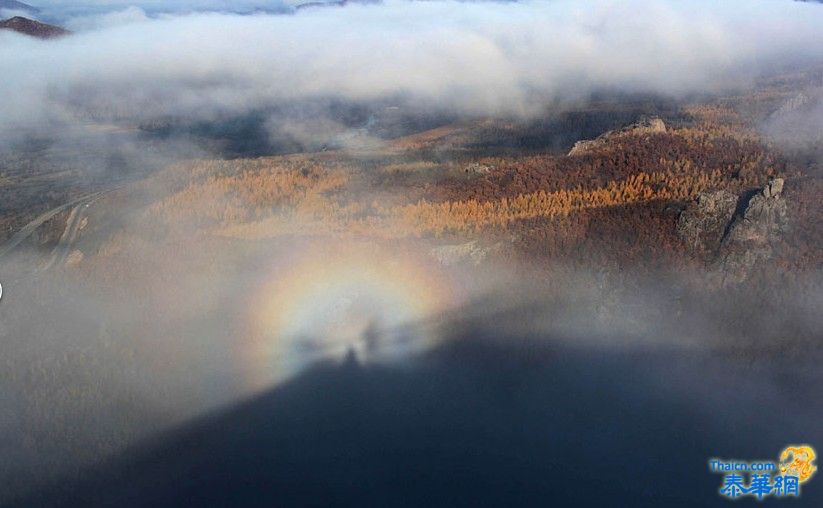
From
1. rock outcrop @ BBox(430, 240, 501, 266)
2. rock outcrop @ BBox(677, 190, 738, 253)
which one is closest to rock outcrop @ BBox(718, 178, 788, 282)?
rock outcrop @ BBox(677, 190, 738, 253)

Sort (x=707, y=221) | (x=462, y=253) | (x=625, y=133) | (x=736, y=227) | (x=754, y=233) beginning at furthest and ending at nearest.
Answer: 1. (x=625, y=133)
2. (x=462, y=253)
3. (x=707, y=221)
4. (x=736, y=227)
5. (x=754, y=233)

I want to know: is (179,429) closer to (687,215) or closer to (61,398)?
(61,398)

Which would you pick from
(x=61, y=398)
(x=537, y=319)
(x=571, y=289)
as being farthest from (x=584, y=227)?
(x=61, y=398)

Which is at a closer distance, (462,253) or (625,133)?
(462,253)

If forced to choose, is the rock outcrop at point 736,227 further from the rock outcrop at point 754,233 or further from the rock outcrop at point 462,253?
the rock outcrop at point 462,253

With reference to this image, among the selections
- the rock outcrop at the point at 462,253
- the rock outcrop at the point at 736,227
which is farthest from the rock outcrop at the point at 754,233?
the rock outcrop at the point at 462,253

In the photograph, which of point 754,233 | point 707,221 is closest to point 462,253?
point 707,221

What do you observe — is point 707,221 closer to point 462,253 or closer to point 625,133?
point 462,253

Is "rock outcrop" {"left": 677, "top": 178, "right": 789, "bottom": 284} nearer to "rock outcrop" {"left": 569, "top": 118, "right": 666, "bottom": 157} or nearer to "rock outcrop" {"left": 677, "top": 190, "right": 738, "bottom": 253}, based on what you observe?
"rock outcrop" {"left": 677, "top": 190, "right": 738, "bottom": 253}
